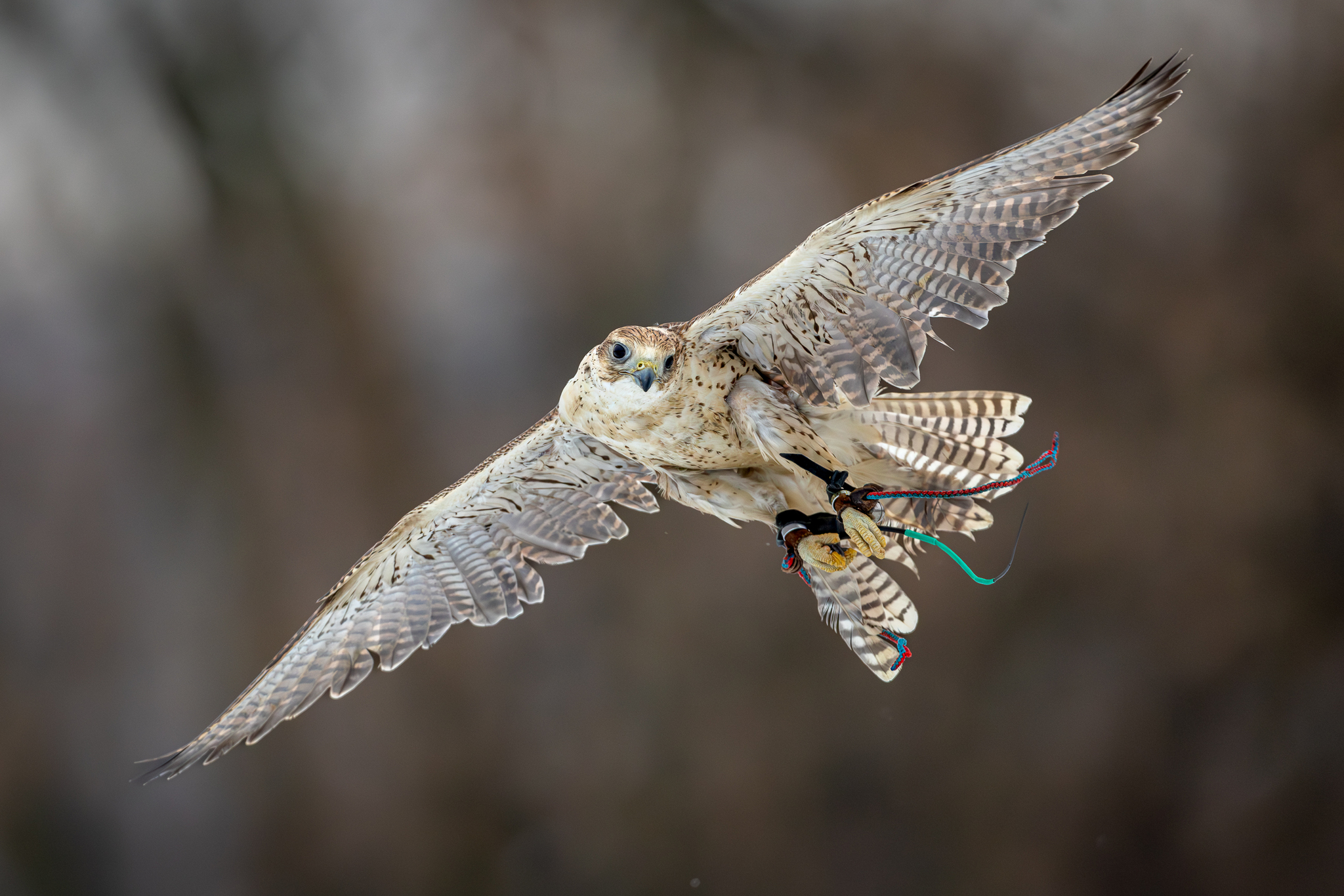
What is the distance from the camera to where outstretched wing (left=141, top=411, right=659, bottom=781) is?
2.63 meters

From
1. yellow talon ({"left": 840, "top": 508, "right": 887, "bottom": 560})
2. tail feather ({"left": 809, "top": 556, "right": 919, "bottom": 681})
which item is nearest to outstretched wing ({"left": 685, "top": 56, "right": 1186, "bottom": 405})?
yellow talon ({"left": 840, "top": 508, "right": 887, "bottom": 560})

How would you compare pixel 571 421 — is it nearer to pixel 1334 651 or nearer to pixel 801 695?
pixel 801 695

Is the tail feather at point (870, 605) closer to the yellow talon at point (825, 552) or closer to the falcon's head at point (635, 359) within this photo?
the yellow talon at point (825, 552)

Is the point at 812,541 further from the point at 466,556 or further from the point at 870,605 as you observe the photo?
the point at 466,556

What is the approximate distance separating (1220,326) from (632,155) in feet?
8.89

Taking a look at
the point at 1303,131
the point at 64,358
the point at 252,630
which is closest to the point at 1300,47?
the point at 1303,131

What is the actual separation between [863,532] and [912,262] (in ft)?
2.02

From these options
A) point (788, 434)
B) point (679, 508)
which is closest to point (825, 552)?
point (788, 434)

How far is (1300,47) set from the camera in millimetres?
4035

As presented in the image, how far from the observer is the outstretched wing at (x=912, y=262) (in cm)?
183

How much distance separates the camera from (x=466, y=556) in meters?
2.79

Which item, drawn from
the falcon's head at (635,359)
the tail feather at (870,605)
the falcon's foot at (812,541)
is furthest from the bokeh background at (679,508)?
the falcon's head at (635,359)

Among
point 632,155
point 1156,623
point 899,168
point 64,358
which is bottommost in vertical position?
point 1156,623

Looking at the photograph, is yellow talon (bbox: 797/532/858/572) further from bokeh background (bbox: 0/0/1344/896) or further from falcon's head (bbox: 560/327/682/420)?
bokeh background (bbox: 0/0/1344/896)
